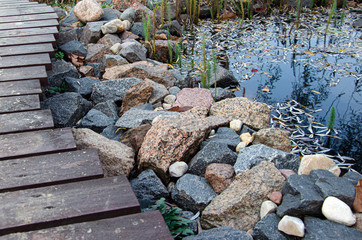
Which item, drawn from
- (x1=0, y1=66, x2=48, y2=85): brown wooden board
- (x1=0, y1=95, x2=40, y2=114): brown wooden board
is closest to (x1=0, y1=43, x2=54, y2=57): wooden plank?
(x1=0, y1=66, x2=48, y2=85): brown wooden board

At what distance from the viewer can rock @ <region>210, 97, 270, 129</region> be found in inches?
125

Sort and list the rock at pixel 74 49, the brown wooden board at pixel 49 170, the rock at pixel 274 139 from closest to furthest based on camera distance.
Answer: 1. the brown wooden board at pixel 49 170
2. the rock at pixel 274 139
3. the rock at pixel 74 49

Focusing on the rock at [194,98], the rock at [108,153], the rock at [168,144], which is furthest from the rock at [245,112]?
the rock at [108,153]

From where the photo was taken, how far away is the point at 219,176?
2396mm

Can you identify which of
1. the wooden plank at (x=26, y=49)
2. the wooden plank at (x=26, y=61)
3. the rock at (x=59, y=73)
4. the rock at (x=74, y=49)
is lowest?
the rock at (x=59, y=73)

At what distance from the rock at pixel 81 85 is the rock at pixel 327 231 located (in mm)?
2718

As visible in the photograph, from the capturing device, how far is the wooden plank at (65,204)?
1338mm

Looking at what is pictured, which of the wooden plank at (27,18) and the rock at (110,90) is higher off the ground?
the wooden plank at (27,18)

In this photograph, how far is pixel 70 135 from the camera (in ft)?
6.31

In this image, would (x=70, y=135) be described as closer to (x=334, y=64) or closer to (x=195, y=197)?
(x=195, y=197)

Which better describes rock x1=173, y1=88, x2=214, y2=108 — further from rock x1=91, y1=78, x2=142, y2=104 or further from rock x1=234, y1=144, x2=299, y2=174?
rock x1=234, y1=144, x2=299, y2=174

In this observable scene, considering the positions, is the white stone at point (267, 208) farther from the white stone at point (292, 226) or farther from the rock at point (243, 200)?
the white stone at point (292, 226)

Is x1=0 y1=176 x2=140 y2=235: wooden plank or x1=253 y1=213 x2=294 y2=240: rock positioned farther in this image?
x1=253 y1=213 x2=294 y2=240: rock

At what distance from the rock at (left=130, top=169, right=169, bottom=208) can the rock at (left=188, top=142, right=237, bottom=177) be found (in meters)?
0.26
